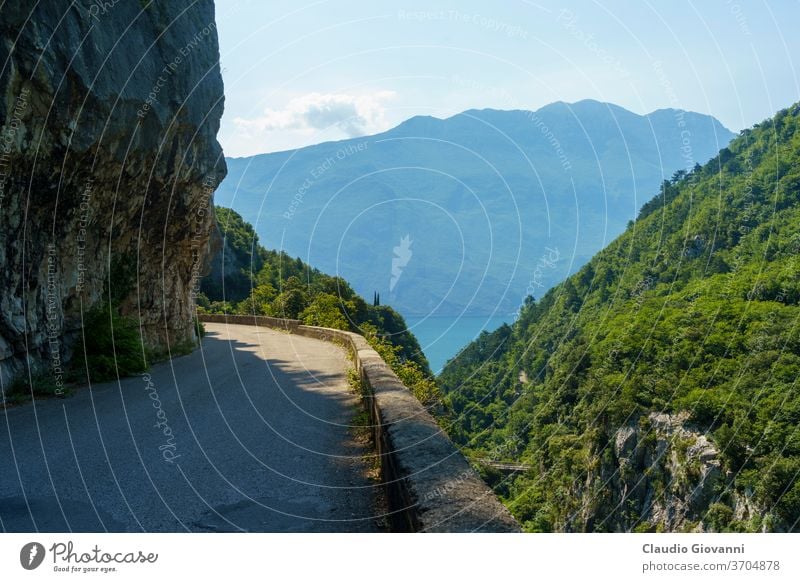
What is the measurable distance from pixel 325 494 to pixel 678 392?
205 feet

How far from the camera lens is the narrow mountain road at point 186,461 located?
17.6ft

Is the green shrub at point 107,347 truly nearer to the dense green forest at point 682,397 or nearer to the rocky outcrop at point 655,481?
the dense green forest at point 682,397

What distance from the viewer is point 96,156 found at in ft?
43.8

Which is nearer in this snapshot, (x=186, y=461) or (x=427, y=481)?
(x=427, y=481)

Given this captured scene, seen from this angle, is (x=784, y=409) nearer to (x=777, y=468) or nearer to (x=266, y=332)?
(x=777, y=468)

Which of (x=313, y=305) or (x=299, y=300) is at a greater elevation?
(x=299, y=300)

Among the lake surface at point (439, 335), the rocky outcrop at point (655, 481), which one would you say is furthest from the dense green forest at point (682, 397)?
the lake surface at point (439, 335)

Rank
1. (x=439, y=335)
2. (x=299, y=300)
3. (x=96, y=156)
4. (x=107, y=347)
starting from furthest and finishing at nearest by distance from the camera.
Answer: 1. (x=439, y=335)
2. (x=299, y=300)
3. (x=107, y=347)
4. (x=96, y=156)

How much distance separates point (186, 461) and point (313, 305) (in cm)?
2856

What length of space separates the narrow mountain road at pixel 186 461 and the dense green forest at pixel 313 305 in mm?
4112

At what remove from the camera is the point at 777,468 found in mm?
48094

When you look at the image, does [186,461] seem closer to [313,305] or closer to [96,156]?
[96,156]

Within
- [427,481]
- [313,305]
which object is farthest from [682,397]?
[427,481]

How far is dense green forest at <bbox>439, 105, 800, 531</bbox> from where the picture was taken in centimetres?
4781
